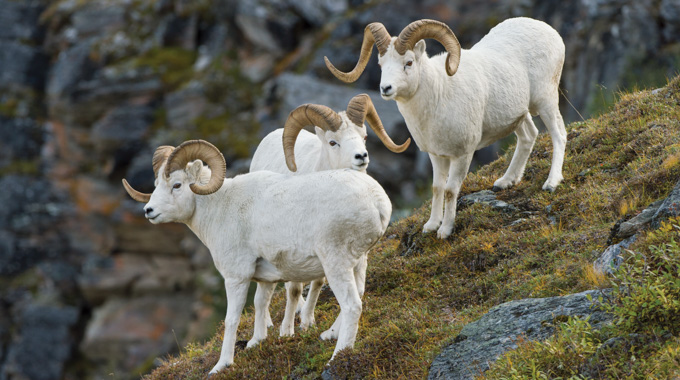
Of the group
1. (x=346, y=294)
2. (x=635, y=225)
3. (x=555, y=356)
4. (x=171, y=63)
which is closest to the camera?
(x=555, y=356)

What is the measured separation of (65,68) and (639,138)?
46.3 m

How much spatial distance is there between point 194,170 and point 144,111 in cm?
3991

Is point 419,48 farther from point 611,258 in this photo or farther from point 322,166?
point 611,258

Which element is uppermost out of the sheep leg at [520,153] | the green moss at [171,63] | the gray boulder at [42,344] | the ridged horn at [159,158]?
the ridged horn at [159,158]

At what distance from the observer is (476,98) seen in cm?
1015

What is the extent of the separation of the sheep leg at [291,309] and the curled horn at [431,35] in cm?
336

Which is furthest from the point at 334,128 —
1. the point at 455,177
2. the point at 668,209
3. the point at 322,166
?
the point at 668,209

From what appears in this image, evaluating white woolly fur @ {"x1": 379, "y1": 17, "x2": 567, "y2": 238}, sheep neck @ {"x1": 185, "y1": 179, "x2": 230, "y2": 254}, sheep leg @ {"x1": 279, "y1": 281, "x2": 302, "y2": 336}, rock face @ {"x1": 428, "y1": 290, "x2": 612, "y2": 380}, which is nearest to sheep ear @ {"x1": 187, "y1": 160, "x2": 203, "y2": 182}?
sheep neck @ {"x1": 185, "y1": 179, "x2": 230, "y2": 254}

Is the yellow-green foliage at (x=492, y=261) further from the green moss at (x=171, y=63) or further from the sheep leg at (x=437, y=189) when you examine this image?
the green moss at (x=171, y=63)

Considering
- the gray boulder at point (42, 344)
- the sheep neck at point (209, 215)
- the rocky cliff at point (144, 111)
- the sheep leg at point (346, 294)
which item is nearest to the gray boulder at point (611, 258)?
the sheep leg at point (346, 294)

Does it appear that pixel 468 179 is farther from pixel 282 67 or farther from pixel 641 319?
pixel 282 67

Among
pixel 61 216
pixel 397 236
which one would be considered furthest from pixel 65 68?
pixel 397 236

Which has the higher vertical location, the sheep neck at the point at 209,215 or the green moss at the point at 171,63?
the sheep neck at the point at 209,215

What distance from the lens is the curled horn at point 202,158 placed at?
8836 millimetres
